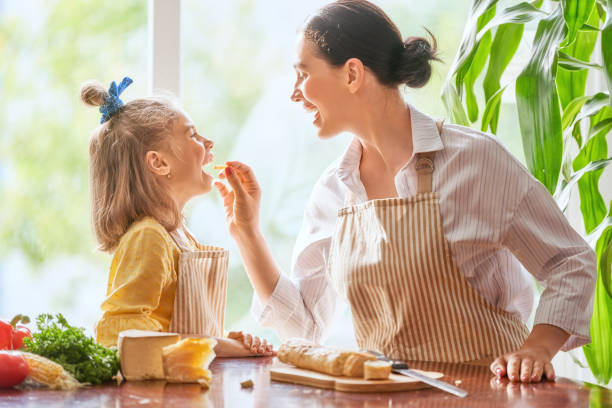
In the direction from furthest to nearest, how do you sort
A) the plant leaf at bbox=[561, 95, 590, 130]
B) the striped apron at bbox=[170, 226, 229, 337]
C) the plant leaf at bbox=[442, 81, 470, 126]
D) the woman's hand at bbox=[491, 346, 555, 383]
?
the plant leaf at bbox=[561, 95, 590, 130] → the plant leaf at bbox=[442, 81, 470, 126] → the striped apron at bbox=[170, 226, 229, 337] → the woman's hand at bbox=[491, 346, 555, 383]

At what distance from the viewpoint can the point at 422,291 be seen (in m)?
1.51

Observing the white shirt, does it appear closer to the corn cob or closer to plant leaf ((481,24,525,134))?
plant leaf ((481,24,525,134))

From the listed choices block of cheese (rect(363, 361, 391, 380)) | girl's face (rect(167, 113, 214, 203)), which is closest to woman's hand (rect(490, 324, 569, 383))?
block of cheese (rect(363, 361, 391, 380))

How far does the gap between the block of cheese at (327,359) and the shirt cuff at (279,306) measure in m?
0.54

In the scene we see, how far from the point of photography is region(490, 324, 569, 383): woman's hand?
3.86 feet

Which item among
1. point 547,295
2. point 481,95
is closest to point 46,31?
point 481,95

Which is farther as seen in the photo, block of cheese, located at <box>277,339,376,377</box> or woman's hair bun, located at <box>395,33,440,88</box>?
woman's hair bun, located at <box>395,33,440,88</box>

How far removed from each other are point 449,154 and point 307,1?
1113mm

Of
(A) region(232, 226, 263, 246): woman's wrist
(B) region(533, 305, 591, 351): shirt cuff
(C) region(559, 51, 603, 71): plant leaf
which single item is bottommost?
(B) region(533, 305, 591, 351): shirt cuff

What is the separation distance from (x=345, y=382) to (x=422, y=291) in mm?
504

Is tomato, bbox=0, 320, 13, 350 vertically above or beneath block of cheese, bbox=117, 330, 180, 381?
above

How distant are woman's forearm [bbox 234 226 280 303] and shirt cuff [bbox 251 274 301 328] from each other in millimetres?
14

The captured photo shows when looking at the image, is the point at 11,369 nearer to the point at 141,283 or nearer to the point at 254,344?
the point at 141,283

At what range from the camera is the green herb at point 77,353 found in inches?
42.8
